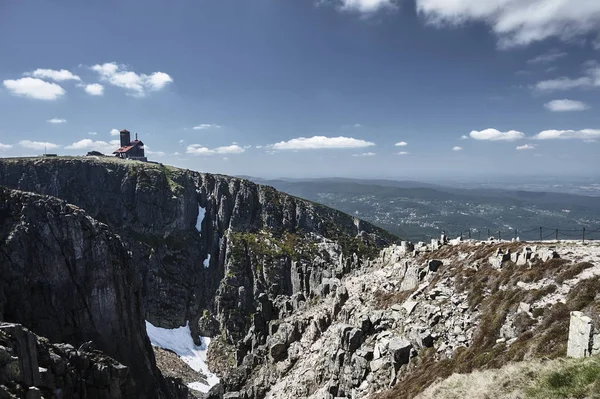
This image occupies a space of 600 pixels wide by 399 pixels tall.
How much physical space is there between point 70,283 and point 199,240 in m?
89.7

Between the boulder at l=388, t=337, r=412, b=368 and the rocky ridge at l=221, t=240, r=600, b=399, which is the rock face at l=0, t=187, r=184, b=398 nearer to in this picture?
the rocky ridge at l=221, t=240, r=600, b=399

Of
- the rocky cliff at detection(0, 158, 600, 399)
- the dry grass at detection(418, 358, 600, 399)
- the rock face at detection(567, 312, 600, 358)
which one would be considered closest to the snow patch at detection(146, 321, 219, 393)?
the rocky cliff at detection(0, 158, 600, 399)

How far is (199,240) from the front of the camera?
19025 cm

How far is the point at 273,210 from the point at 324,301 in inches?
4869

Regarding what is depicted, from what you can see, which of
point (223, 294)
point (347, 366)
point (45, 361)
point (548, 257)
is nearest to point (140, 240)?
point (223, 294)

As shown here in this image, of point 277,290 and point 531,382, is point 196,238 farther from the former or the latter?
point 531,382

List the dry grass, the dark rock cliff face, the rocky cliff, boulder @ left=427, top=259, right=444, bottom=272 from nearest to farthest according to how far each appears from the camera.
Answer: the dry grass, the rocky cliff, boulder @ left=427, top=259, right=444, bottom=272, the dark rock cliff face

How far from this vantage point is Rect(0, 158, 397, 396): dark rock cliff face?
522ft

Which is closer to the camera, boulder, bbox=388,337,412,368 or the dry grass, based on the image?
the dry grass

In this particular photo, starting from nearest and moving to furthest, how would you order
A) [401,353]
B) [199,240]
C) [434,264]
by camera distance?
1. [401,353]
2. [434,264]
3. [199,240]

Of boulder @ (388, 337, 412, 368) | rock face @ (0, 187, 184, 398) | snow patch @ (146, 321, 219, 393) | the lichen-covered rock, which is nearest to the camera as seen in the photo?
boulder @ (388, 337, 412, 368)

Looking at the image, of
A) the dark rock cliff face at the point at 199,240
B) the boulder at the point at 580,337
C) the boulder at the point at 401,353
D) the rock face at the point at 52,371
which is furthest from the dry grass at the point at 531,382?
the dark rock cliff face at the point at 199,240

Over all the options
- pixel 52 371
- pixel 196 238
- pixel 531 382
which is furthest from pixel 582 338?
pixel 196 238

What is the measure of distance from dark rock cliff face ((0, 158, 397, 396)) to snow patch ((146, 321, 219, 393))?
3.84m
